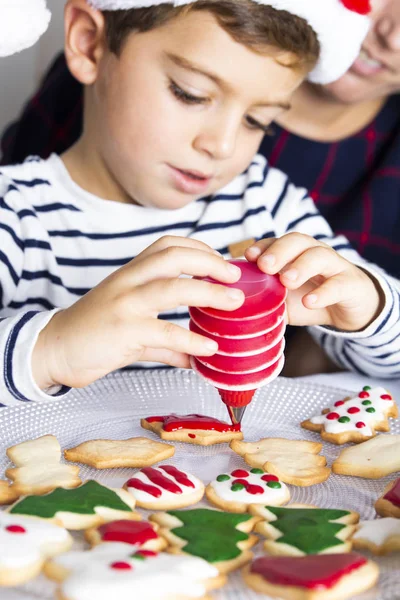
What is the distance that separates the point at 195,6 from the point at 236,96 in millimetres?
121

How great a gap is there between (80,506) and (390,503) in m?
0.28

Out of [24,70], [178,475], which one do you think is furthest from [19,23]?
[24,70]

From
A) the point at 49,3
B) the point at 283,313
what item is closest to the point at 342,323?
the point at 283,313

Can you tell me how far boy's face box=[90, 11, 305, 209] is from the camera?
946 millimetres

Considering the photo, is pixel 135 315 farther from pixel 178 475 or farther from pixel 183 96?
pixel 183 96

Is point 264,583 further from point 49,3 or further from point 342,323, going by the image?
point 49,3

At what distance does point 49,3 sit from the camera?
1.76 metres

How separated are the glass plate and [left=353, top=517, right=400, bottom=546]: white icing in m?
0.04

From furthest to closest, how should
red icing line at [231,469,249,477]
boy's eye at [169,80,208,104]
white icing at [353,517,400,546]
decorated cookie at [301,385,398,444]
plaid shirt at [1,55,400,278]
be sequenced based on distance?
1. plaid shirt at [1,55,400,278]
2. boy's eye at [169,80,208,104]
3. decorated cookie at [301,385,398,444]
4. red icing line at [231,469,249,477]
5. white icing at [353,517,400,546]

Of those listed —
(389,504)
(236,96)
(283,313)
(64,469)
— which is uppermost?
(236,96)

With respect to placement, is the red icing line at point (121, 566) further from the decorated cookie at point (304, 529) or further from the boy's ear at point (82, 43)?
the boy's ear at point (82, 43)

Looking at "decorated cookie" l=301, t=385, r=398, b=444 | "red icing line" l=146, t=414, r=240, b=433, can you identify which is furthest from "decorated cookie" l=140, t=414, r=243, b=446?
"decorated cookie" l=301, t=385, r=398, b=444

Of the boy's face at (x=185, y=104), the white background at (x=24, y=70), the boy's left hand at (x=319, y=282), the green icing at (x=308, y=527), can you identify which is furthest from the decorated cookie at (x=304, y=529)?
the white background at (x=24, y=70)

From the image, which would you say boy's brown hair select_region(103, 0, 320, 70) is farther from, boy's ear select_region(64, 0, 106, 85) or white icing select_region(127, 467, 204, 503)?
white icing select_region(127, 467, 204, 503)
